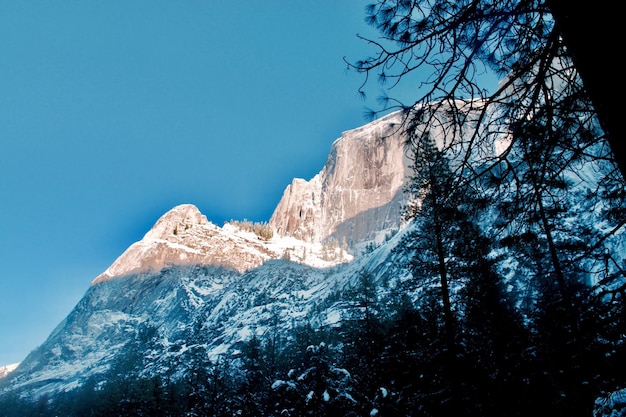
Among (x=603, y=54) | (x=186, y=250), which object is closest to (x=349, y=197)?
(x=186, y=250)

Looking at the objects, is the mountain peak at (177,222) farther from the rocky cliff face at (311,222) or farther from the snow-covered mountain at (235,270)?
the snow-covered mountain at (235,270)

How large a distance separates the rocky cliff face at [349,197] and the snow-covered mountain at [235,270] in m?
0.52

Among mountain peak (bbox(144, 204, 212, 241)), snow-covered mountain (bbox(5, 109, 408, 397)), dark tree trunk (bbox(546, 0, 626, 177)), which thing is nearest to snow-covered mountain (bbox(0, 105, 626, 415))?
snow-covered mountain (bbox(5, 109, 408, 397))

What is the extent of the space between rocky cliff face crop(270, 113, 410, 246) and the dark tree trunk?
14587 centimetres

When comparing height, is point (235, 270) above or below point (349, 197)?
below

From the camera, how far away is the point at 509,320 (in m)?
13.6

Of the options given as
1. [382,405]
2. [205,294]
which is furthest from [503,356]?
[205,294]

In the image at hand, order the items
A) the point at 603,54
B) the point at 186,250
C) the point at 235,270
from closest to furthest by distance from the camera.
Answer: the point at 603,54 < the point at 235,270 < the point at 186,250

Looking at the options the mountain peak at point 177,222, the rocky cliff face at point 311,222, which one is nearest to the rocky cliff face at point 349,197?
the rocky cliff face at point 311,222

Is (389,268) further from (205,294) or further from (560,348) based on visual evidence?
(205,294)

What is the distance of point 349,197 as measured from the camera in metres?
169

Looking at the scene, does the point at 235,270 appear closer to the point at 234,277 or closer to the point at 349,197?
the point at 234,277

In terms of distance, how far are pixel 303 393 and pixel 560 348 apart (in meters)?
6.34

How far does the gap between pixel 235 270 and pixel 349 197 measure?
6348 cm
